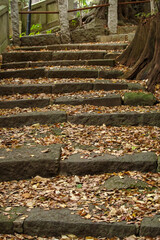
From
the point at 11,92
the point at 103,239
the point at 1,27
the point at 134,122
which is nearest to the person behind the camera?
the point at 103,239

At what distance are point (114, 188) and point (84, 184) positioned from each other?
332 mm

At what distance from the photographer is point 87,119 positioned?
4723mm

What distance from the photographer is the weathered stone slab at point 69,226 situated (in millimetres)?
2734

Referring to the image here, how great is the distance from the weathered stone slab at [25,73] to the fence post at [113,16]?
4.31 m

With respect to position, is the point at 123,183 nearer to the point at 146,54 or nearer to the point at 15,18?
the point at 146,54

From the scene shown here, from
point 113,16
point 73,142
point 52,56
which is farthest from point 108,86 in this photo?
point 113,16

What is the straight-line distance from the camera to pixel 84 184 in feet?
11.0

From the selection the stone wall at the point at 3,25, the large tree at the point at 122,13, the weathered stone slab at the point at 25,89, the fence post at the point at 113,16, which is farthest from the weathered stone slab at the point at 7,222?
the large tree at the point at 122,13

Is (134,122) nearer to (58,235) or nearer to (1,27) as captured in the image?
(58,235)

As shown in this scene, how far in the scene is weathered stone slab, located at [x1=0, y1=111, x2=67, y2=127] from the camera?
474 cm

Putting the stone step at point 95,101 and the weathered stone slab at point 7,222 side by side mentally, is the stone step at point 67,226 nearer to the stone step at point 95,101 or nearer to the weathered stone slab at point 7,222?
the weathered stone slab at point 7,222

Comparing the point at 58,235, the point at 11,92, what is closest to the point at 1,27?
the point at 11,92

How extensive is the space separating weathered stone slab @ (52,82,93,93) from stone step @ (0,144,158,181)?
2558 millimetres

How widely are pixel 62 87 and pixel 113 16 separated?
5.11m
